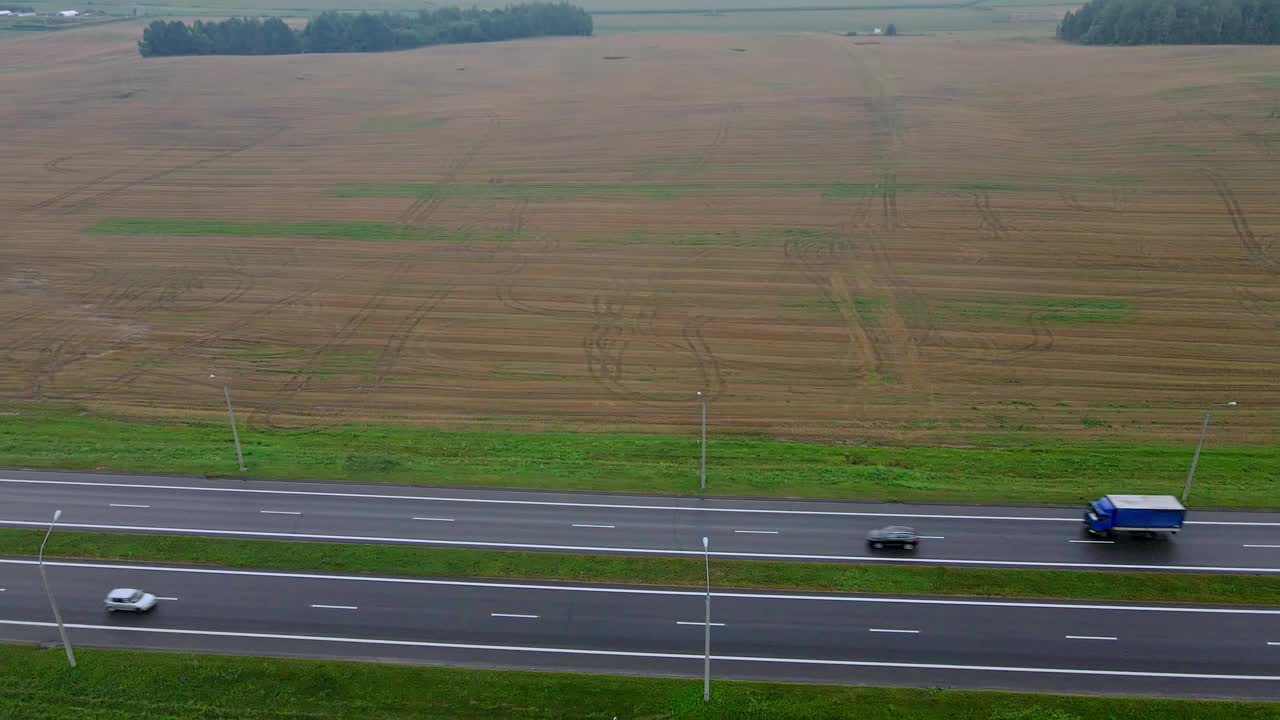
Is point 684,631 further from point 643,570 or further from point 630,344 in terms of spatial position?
point 630,344

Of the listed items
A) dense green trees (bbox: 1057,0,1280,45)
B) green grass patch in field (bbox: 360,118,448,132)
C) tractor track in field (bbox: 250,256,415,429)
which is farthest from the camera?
dense green trees (bbox: 1057,0,1280,45)

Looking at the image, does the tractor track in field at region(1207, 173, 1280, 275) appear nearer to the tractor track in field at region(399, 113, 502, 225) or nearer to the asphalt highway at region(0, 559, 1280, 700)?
the asphalt highway at region(0, 559, 1280, 700)

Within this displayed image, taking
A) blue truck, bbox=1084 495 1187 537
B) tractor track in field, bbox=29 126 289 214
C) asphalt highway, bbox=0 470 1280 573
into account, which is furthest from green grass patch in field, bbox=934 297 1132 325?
tractor track in field, bbox=29 126 289 214

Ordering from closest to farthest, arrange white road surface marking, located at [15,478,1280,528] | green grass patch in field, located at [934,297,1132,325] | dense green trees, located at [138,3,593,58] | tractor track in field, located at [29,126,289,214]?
white road surface marking, located at [15,478,1280,528]
green grass patch in field, located at [934,297,1132,325]
tractor track in field, located at [29,126,289,214]
dense green trees, located at [138,3,593,58]

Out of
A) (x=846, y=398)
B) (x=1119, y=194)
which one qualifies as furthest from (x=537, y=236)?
(x=1119, y=194)

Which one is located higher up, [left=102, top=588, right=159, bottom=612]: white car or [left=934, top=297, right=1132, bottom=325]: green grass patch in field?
[left=934, top=297, right=1132, bottom=325]: green grass patch in field

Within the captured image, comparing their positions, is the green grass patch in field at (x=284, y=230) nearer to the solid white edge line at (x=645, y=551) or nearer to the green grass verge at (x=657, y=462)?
the green grass verge at (x=657, y=462)

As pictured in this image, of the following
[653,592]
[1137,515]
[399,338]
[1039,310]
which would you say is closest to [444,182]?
[399,338]
